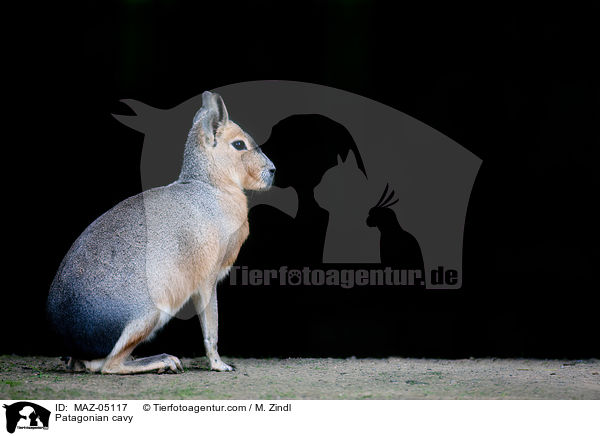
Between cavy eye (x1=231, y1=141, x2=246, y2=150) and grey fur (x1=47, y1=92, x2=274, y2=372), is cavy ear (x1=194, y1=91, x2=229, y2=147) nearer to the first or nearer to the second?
grey fur (x1=47, y1=92, x2=274, y2=372)

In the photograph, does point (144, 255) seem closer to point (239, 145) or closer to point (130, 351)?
point (130, 351)

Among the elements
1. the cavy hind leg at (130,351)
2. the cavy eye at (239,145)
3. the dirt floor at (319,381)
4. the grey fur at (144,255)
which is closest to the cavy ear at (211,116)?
the grey fur at (144,255)

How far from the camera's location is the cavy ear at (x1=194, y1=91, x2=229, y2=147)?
20.5ft

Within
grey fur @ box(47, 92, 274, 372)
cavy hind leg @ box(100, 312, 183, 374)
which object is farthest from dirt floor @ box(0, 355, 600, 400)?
grey fur @ box(47, 92, 274, 372)

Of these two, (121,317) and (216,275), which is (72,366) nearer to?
(121,317)

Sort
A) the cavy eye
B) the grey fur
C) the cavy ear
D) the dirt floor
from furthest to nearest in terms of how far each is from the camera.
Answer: the cavy eye, the cavy ear, the grey fur, the dirt floor

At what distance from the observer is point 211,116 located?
6.28 m

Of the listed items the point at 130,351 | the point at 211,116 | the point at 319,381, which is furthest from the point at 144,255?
the point at 319,381

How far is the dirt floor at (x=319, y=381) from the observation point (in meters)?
5.39

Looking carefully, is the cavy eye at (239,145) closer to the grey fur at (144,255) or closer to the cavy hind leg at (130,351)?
the grey fur at (144,255)

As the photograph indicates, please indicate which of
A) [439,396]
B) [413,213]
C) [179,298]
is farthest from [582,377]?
[179,298]

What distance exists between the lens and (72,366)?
6070 mm

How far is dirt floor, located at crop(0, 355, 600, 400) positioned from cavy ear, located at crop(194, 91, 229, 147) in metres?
1.85

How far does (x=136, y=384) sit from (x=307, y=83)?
122 inches
